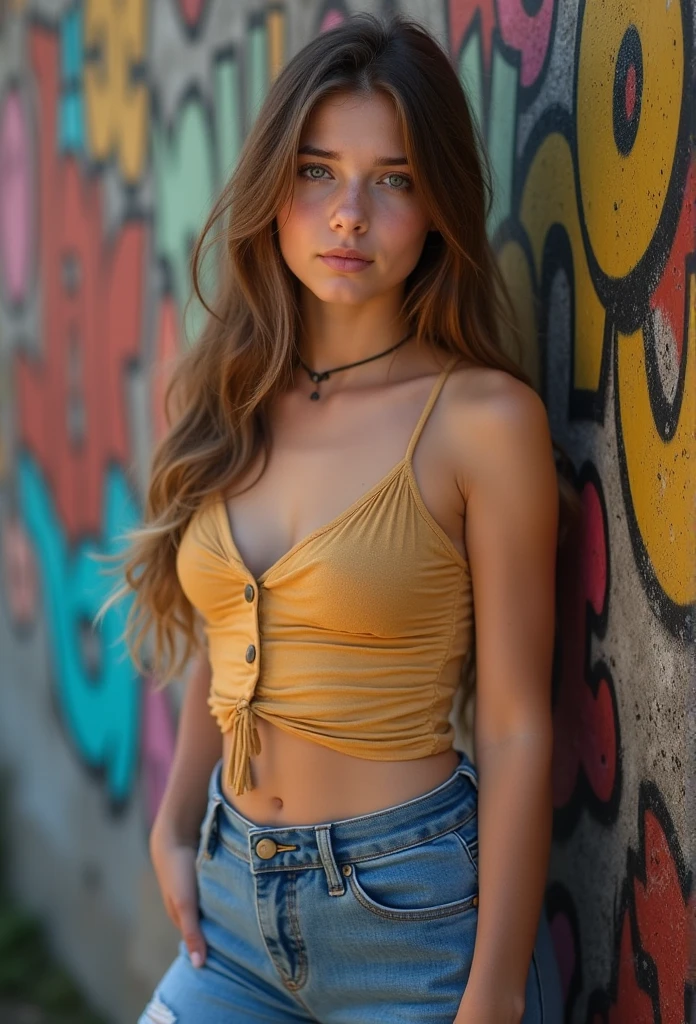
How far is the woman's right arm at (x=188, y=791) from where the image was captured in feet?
7.72

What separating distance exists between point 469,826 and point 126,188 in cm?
285

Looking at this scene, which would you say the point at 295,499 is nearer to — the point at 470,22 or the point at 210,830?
the point at 210,830

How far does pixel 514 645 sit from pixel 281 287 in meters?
0.82

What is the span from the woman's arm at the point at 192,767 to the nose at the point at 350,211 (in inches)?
38.0

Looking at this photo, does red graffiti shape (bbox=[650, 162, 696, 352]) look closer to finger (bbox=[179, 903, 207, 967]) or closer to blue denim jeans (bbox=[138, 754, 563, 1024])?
blue denim jeans (bbox=[138, 754, 563, 1024])

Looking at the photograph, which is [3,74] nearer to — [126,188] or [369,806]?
[126,188]

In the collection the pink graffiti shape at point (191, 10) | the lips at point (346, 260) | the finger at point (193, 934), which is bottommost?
the finger at point (193, 934)

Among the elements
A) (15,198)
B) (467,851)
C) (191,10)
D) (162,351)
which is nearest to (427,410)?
(467,851)

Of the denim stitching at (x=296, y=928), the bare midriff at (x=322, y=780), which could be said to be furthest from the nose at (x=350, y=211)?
the denim stitching at (x=296, y=928)

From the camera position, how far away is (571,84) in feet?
7.19

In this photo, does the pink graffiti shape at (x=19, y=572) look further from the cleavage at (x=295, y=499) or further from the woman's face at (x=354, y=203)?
the woman's face at (x=354, y=203)

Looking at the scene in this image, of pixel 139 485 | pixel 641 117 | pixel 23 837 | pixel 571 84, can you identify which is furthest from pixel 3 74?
pixel 641 117

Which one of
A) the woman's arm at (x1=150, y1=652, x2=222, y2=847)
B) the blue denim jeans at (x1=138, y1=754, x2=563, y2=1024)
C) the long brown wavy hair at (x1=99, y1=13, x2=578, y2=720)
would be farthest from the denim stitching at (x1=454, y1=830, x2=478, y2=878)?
the woman's arm at (x1=150, y1=652, x2=222, y2=847)

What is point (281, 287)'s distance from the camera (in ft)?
7.53
